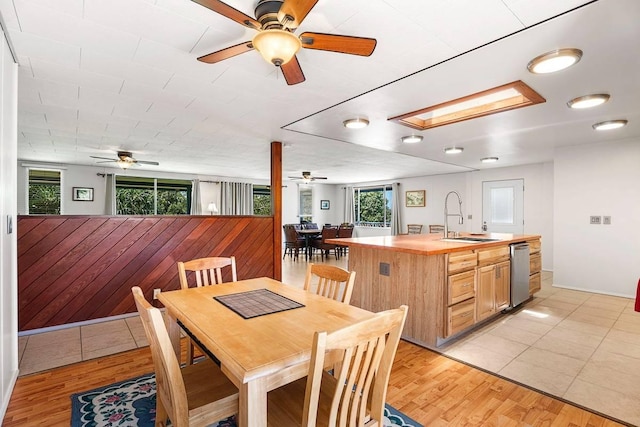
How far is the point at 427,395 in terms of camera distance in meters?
2.05

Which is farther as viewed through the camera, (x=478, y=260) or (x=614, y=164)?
(x=614, y=164)

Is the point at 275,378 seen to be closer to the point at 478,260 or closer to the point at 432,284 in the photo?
the point at 432,284

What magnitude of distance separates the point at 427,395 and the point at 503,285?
6.70 feet

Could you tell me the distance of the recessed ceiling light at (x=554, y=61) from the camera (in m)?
2.00

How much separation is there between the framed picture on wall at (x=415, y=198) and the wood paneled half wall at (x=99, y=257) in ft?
21.0

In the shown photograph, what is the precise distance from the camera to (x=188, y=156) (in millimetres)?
6043

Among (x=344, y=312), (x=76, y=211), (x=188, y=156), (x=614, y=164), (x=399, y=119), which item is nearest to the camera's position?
(x=344, y=312)

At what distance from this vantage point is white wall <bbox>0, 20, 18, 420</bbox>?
1848 millimetres

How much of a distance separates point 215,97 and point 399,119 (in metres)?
1.98

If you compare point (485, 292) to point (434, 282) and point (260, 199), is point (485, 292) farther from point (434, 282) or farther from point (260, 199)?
point (260, 199)

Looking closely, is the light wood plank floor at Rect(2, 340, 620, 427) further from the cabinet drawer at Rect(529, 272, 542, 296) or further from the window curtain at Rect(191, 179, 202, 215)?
the window curtain at Rect(191, 179, 202, 215)

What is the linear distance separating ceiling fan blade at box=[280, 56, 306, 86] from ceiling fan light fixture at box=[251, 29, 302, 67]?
0.26 meters

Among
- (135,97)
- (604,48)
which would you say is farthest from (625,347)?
(135,97)

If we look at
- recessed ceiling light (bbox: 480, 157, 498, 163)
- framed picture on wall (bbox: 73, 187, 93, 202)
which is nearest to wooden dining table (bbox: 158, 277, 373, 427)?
recessed ceiling light (bbox: 480, 157, 498, 163)
